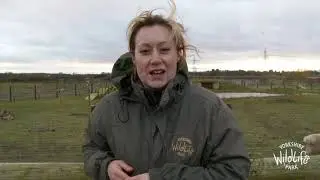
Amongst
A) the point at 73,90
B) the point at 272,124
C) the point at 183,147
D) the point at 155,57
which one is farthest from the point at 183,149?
the point at 73,90

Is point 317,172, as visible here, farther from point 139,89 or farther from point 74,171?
point 139,89

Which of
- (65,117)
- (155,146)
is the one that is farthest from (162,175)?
(65,117)

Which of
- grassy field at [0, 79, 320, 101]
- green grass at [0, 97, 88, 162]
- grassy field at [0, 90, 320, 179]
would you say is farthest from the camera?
grassy field at [0, 79, 320, 101]

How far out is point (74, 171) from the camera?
11.9 feet

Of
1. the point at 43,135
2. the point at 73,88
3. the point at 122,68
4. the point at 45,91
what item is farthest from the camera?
the point at 73,88

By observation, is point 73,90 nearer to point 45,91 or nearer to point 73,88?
point 45,91

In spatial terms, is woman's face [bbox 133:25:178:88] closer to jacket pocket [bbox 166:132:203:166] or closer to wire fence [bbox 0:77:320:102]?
jacket pocket [bbox 166:132:203:166]

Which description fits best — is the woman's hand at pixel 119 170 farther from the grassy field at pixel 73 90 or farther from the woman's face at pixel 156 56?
the grassy field at pixel 73 90

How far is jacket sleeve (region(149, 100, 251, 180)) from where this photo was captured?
2.04 meters

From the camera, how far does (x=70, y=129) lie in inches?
515

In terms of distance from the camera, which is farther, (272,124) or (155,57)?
(272,124)

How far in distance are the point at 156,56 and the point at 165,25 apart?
155mm

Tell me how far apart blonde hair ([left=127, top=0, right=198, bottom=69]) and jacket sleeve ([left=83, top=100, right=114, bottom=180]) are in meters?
0.36

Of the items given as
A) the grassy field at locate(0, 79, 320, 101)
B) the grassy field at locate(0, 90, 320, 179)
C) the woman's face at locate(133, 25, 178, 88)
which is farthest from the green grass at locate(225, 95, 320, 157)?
the grassy field at locate(0, 79, 320, 101)
